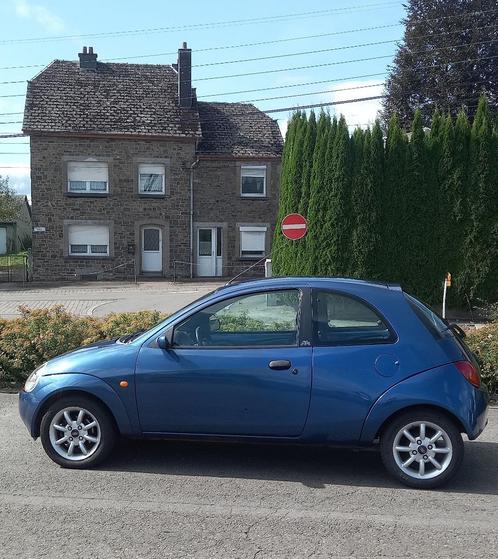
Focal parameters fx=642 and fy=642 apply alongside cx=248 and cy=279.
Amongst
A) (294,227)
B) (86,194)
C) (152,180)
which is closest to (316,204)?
(294,227)

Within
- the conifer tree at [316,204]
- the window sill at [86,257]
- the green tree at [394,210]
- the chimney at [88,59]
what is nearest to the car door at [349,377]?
the green tree at [394,210]

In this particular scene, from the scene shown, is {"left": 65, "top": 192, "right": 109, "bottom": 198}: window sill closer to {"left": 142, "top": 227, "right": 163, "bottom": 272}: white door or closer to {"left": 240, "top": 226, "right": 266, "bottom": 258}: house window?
{"left": 142, "top": 227, "right": 163, "bottom": 272}: white door

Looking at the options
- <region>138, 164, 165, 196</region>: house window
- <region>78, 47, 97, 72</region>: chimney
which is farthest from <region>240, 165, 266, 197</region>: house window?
<region>78, 47, 97, 72</region>: chimney

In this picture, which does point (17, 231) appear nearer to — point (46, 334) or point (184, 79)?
point (184, 79)

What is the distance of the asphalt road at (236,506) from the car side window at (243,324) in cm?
109

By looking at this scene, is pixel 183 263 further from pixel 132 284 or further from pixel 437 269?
pixel 437 269

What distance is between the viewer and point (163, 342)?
5.17 meters

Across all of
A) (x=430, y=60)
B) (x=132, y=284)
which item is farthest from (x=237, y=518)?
(x=430, y=60)

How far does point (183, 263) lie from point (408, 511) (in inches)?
1091

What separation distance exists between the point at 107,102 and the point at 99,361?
28.7m

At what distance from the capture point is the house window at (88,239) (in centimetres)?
3108

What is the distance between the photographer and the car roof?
530 cm

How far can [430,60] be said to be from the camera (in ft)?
120

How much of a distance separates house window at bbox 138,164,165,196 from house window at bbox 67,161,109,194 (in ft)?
5.66
